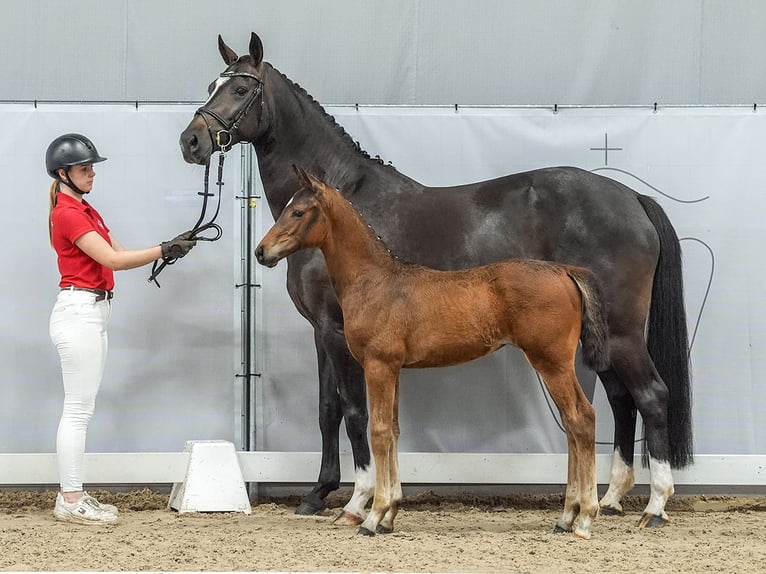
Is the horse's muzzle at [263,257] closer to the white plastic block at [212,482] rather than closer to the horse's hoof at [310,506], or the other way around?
the white plastic block at [212,482]

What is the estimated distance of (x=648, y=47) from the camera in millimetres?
5652

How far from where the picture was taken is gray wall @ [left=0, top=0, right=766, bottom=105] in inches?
A: 223

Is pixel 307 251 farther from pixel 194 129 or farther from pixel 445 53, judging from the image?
pixel 445 53

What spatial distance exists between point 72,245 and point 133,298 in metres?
0.88

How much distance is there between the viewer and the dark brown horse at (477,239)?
4.58 m

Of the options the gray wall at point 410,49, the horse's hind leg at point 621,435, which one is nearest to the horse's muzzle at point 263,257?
the horse's hind leg at point 621,435

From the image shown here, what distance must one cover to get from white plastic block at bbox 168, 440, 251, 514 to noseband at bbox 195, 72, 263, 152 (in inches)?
59.9

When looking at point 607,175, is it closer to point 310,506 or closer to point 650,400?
point 650,400

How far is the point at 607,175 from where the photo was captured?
207 inches

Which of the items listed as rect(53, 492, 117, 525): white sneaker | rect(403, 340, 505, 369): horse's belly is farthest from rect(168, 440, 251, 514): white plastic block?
rect(403, 340, 505, 369): horse's belly

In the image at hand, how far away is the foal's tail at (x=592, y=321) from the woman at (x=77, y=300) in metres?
1.81

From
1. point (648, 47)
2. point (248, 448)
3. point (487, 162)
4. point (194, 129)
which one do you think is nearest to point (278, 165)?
point (194, 129)

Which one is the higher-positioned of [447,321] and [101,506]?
[447,321]

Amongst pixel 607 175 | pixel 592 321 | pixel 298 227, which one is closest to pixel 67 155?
pixel 298 227
